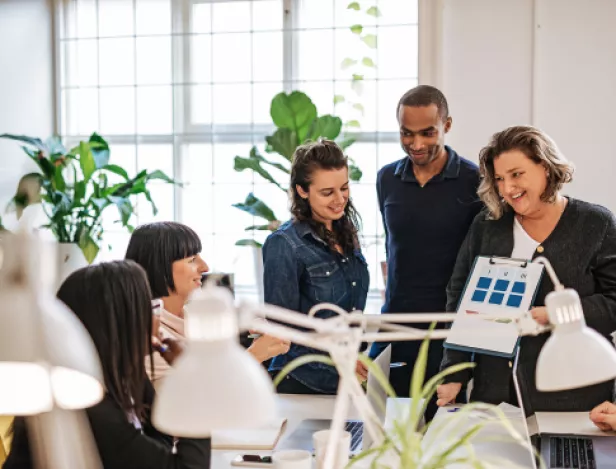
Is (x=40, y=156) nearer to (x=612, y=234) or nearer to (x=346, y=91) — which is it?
(x=346, y=91)

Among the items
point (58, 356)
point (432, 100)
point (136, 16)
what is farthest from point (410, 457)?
point (136, 16)

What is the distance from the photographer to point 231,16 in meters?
4.98

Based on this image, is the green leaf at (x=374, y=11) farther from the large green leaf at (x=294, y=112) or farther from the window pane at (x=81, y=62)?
the window pane at (x=81, y=62)

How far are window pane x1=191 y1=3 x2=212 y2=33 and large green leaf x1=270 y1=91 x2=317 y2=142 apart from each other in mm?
1049

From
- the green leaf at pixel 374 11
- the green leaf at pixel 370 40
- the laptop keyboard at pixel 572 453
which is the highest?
the green leaf at pixel 374 11

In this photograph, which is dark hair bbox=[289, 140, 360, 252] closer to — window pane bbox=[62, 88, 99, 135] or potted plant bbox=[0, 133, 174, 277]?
potted plant bbox=[0, 133, 174, 277]

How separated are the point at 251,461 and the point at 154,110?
3608 mm

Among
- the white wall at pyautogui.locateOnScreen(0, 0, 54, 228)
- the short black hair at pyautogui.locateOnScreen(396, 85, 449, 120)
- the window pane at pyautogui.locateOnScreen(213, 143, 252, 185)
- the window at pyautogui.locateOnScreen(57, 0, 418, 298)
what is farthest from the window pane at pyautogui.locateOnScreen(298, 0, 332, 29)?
the short black hair at pyautogui.locateOnScreen(396, 85, 449, 120)

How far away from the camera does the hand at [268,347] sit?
221 centimetres

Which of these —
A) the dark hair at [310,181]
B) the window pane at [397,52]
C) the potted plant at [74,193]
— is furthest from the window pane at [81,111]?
the dark hair at [310,181]

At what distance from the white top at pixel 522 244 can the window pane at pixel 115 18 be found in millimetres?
3484

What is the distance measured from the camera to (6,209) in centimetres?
470

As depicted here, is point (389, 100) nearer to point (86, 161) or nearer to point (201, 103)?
point (201, 103)

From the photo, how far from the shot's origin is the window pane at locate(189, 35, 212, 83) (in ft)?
16.4
